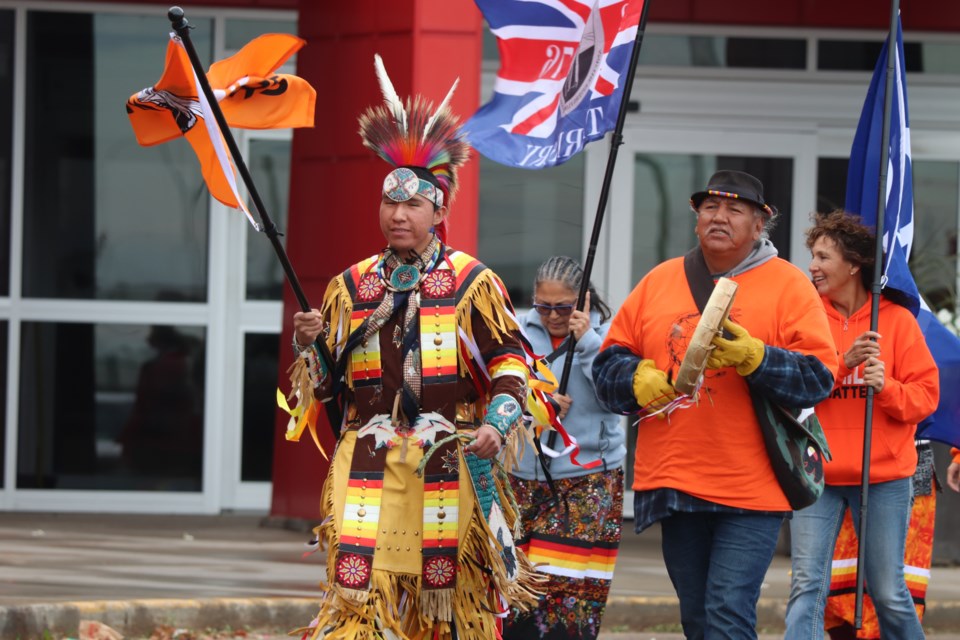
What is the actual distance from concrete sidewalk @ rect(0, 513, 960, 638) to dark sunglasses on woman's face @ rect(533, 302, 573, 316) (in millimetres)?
1962

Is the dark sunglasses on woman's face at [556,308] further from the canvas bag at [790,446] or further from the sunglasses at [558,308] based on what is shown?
the canvas bag at [790,446]

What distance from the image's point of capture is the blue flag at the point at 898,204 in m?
6.77

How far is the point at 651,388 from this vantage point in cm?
569

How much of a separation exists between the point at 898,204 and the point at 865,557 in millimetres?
1477

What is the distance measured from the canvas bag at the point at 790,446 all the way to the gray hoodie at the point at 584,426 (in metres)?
1.27

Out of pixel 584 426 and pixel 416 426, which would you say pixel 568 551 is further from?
pixel 416 426

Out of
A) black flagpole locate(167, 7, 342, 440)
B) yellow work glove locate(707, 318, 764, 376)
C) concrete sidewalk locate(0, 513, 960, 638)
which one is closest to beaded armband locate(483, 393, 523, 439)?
black flagpole locate(167, 7, 342, 440)

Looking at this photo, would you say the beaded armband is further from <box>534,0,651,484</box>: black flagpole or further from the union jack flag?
the union jack flag

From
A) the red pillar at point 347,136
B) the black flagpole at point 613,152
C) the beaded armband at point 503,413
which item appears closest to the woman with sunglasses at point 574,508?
the black flagpole at point 613,152

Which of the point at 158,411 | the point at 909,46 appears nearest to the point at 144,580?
the point at 158,411

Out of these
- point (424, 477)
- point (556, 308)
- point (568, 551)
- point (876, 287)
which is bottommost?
point (568, 551)

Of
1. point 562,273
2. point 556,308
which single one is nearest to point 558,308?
point 556,308

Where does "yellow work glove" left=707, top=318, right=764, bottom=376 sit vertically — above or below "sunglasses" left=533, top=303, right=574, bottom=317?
below

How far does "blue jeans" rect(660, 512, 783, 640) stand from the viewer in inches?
221
